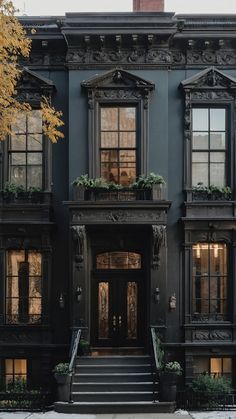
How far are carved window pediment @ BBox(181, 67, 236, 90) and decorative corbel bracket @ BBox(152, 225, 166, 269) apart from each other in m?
4.66

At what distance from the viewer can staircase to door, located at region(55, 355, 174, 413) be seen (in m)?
18.2

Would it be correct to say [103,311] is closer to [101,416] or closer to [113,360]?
[113,360]

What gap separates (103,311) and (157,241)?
312 centimetres

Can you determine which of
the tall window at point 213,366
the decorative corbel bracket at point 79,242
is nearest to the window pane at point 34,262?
the decorative corbel bracket at point 79,242

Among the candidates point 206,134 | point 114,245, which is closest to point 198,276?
point 114,245

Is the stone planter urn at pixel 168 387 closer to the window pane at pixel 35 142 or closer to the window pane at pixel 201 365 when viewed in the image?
the window pane at pixel 201 365

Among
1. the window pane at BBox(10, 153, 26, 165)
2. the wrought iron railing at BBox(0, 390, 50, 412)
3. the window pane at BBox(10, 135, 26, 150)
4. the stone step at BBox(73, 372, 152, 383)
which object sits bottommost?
the wrought iron railing at BBox(0, 390, 50, 412)

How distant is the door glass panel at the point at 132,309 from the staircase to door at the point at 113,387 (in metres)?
1.43

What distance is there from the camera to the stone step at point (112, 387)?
1897 cm

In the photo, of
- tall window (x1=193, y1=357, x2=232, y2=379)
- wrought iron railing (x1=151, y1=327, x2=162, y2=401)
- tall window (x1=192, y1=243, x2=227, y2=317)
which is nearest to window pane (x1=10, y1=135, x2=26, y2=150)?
tall window (x1=192, y1=243, x2=227, y2=317)

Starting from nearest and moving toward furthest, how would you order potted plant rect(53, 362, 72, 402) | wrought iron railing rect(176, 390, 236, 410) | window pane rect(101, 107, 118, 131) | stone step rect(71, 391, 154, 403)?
potted plant rect(53, 362, 72, 402)
stone step rect(71, 391, 154, 403)
wrought iron railing rect(176, 390, 236, 410)
window pane rect(101, 107, 118, 131)

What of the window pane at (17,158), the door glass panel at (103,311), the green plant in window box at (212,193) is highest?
the window pane at (17,158)

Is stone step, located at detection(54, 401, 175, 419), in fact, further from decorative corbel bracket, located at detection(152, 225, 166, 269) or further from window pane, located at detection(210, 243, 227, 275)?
window pane, located at detection(210, 243, 227, 275)

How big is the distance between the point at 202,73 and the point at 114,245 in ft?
20.1
